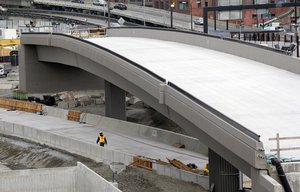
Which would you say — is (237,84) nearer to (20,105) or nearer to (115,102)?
(115,102)

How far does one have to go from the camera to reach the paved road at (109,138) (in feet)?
119

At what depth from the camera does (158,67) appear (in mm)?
35844

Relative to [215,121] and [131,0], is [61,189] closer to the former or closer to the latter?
[215,121]

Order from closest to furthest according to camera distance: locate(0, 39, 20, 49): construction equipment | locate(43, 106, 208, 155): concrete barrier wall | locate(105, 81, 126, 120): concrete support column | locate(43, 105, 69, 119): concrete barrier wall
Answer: locate(43, 106, 208, 155): concrete barrier wall → locate(105, 81, 126, 120): concrete support column → locate(43, 105, 69, 119): concrete barrier wall → locate(0, 39, 20, 49): construction equipment

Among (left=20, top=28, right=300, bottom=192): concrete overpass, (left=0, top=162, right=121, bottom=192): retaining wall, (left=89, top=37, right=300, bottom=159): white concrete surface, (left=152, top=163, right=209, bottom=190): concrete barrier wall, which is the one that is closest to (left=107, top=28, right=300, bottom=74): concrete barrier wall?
(left=20, top=28, right=300, bottom=192): concrete overpass

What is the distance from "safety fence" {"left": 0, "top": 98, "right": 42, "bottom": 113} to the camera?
54.6 m

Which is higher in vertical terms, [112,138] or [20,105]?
[20,105]

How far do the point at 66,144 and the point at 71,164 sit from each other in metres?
3.74

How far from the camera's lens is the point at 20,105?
5656 centimetres

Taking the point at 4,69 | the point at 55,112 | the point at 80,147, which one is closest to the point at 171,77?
the point at 80,147

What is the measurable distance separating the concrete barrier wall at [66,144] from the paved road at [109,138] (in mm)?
1296

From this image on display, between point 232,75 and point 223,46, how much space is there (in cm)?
833

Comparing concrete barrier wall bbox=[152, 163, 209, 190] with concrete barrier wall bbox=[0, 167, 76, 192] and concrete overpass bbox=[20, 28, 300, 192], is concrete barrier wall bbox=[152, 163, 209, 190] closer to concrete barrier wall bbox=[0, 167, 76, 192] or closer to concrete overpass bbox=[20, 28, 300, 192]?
concrete overpass bbox=[20, 28, 300, 192]

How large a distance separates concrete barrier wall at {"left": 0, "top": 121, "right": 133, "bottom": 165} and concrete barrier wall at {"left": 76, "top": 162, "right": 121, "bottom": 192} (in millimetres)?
4851
